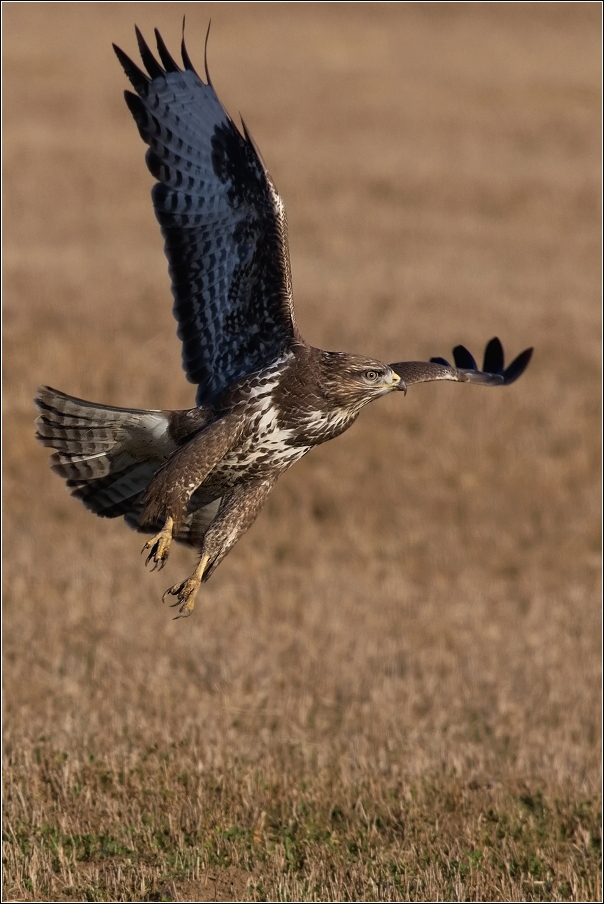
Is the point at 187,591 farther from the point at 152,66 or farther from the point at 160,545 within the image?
the point at 152,66

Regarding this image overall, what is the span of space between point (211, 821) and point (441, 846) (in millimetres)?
1266

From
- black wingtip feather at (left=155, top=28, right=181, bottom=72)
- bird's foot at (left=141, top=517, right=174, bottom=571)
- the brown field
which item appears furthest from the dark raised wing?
the brown field

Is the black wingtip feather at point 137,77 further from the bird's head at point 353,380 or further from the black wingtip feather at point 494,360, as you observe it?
the black wingtip feather at point 494,360

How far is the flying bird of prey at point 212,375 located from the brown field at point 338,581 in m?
1.76

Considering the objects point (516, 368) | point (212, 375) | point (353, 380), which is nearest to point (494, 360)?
point (516, 368)

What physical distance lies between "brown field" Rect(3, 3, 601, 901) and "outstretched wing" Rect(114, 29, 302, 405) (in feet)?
8.18

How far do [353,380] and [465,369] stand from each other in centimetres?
173

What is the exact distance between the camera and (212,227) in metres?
7.06

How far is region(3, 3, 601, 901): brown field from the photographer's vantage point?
25.2 ft

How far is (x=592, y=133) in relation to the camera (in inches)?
1335

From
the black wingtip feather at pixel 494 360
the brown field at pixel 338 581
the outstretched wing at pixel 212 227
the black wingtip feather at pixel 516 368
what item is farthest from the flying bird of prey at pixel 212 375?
the brown field at pixel 338 581

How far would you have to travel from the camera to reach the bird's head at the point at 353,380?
645 centimetres

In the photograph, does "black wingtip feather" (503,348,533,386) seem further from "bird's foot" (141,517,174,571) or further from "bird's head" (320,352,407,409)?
"bird's foot" (141,517,174,571)

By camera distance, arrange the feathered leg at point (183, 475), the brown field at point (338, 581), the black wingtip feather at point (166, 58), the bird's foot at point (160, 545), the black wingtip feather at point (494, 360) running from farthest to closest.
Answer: the black wingtip feather at point (494, 360) < the brown field at point (338, 581) < the black wingtip feather at point (166, 58) < the feathered leg at point (183, 475) < the bird's foot at point (160, 545)
